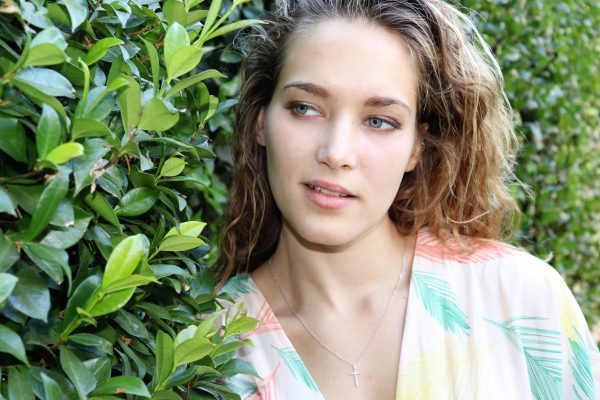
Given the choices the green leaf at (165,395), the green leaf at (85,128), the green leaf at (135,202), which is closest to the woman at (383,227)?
the green leaf at (135,202)

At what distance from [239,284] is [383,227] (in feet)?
1.51

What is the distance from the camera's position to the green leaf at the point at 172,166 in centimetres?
121

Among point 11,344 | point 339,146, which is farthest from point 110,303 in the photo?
point 339,146

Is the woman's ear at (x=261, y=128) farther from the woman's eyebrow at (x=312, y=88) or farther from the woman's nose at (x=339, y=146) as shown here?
the woman's nose at (x=339, y=146)

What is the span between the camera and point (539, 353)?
1.98 m

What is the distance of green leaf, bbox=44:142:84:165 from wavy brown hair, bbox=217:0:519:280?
1321mm

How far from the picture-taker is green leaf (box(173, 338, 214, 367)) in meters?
1.11

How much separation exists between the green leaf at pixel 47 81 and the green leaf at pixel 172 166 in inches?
11.4

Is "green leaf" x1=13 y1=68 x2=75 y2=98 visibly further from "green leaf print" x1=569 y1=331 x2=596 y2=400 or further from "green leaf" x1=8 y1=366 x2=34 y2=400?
"green leaf print" x1=569 y1=331 x2=596 y2=400

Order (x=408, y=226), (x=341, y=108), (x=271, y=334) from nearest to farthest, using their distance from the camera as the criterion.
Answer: (x=341, y=108)
(x=271, y=334)
(x=408, y=226)

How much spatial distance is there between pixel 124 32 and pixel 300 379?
112 centimetres

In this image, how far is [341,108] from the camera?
1.92m

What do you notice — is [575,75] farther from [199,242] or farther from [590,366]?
[199,242]

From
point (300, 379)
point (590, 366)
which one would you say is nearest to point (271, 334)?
point (300, 379)
